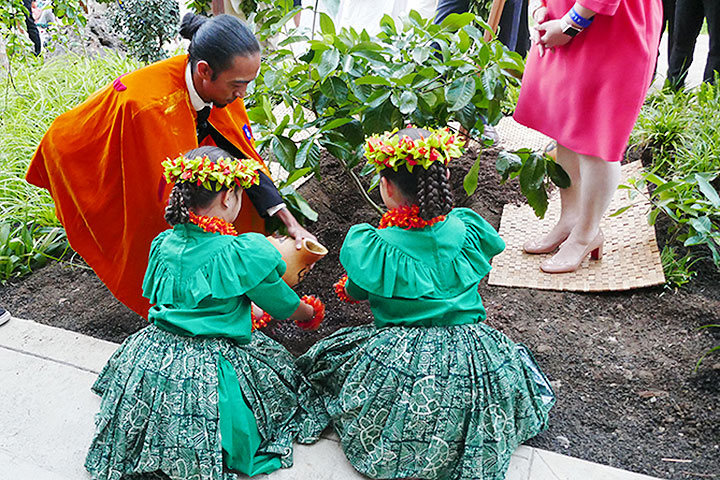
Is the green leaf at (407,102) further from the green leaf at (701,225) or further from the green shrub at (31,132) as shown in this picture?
the green shrub at (31,132)

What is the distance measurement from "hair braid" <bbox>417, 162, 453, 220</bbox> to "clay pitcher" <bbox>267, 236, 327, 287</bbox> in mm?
545

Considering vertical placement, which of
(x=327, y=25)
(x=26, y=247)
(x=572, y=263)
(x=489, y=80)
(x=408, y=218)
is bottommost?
(x=572, y=263)

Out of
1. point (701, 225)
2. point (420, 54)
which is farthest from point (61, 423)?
point (701, 225)

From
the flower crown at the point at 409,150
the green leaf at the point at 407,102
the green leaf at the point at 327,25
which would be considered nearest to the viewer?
the flower crown at the point at 409,150

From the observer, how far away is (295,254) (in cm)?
210

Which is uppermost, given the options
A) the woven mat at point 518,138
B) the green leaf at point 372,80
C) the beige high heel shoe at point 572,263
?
the green leaf at point 372,80

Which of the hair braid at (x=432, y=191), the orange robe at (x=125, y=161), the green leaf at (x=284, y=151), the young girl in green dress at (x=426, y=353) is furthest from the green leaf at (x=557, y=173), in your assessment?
the orange robe at (x=125, y=161)

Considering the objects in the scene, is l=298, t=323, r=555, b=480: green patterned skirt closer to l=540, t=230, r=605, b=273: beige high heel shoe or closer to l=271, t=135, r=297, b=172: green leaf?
l=271, t=135, r=297, b=172: green leaf

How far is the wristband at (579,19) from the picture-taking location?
7.07 ft

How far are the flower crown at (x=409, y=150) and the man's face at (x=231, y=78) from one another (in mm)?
539

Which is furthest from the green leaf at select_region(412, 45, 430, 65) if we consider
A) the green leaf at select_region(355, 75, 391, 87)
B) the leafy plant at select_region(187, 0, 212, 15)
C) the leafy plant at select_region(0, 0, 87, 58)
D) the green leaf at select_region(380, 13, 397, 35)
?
the leafy plant at select_region(0, 0, 87, 58)

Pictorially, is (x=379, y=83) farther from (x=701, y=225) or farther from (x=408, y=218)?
(x=701, y=225)

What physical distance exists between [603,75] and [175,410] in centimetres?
179

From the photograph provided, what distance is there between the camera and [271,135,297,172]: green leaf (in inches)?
87.0
